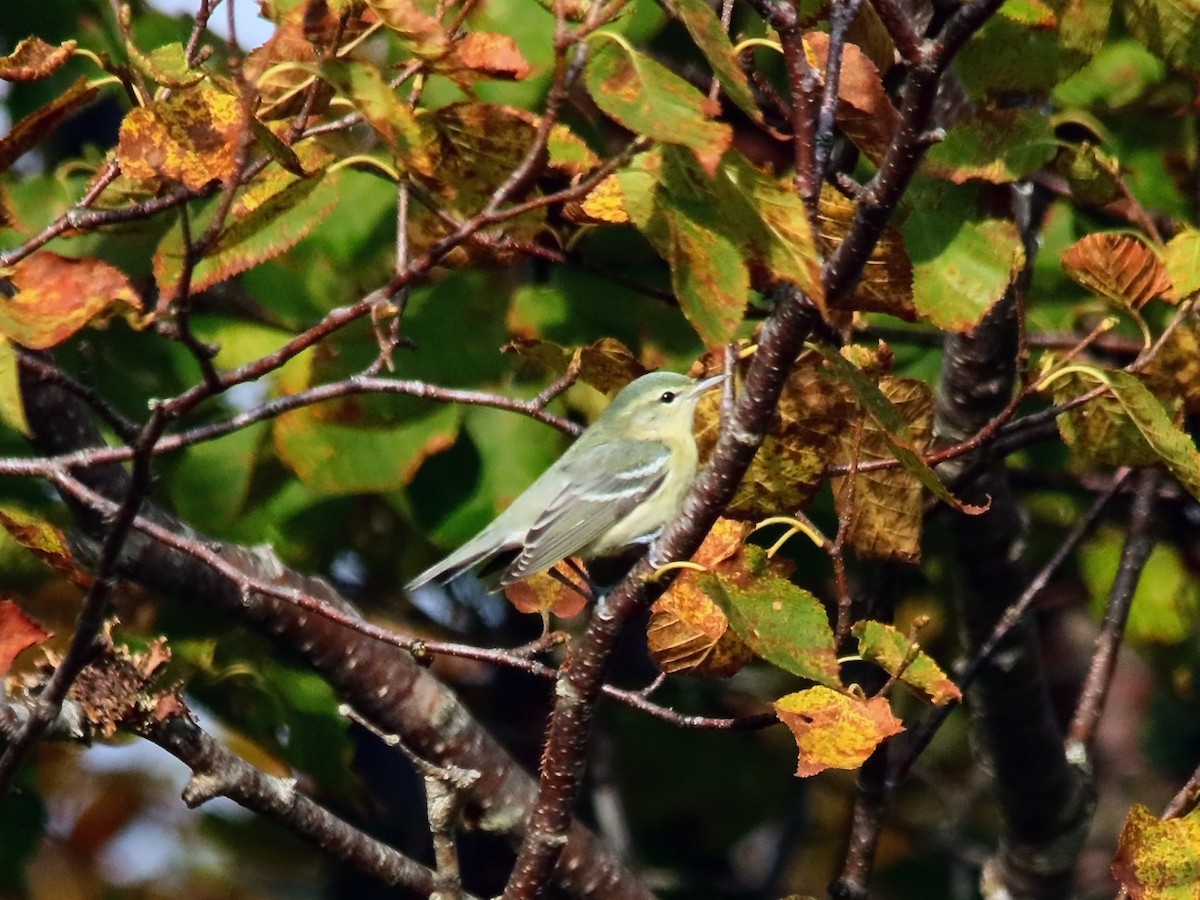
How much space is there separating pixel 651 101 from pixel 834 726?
2.82 ft

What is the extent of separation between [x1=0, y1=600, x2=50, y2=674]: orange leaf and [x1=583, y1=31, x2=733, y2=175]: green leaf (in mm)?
1099

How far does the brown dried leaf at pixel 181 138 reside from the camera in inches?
71.6

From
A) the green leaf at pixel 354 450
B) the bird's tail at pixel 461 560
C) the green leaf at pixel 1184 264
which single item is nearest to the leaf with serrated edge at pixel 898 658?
the green leaf at pixel 1184 264

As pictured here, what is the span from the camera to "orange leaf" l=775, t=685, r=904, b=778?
1878mm

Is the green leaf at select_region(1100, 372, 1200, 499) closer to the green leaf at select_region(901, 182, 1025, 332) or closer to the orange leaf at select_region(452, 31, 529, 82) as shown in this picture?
the green leaf at select_region(901, 182, 1025, 332)

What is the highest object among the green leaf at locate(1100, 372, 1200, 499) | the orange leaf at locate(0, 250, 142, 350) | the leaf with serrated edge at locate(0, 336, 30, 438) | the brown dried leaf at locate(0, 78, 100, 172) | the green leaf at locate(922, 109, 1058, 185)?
the brown dried leaf at locate(0, 78, 100, 172)

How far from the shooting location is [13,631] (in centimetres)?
202

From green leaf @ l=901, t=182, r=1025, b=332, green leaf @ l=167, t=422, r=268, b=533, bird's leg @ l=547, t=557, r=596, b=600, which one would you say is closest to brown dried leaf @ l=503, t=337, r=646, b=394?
bird's leg @ l=547, t=557, r=596, b=600

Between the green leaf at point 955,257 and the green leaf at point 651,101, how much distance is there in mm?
698

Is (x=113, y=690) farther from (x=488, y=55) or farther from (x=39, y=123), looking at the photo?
(x=488, y=55)

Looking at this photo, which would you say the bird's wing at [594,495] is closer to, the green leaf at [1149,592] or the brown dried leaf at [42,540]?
the green leaf at [1149,592]

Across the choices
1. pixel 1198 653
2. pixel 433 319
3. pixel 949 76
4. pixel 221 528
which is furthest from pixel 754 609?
pixel 1198 653

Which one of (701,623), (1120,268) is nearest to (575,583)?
(701,623)

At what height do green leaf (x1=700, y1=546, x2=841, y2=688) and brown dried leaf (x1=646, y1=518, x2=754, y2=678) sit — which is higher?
green leaf (x1=700, y1=546, x2=841, y2=688)
